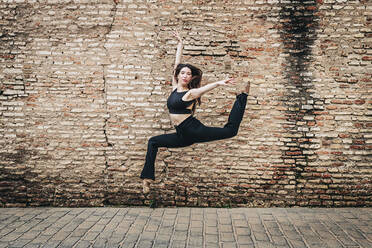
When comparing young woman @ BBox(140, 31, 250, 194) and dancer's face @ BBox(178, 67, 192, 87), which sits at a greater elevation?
dancer's face @ BBox(178, 67, 192, 87)

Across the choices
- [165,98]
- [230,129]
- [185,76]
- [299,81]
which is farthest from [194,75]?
[299,81]

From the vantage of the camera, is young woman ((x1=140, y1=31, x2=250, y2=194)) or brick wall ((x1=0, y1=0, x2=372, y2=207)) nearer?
young woman ((x1=140, y1=31, x2=250, y2=194))

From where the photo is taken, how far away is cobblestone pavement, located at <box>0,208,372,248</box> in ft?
11.2

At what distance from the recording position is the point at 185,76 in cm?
355

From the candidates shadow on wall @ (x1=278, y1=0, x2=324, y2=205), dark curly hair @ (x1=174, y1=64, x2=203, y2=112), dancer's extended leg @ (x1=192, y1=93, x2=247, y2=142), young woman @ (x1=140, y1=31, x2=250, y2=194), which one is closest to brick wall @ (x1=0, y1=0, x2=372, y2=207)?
shadow on wall @ (x1=278, y1=0, x2=324, y2=205)

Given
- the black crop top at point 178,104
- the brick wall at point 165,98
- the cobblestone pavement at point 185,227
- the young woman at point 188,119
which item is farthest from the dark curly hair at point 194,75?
the cobblestone pavement at point 185,227

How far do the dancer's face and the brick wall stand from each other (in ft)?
3.83

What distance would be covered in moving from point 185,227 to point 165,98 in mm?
2153

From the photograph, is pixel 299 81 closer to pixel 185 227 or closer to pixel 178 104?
pixel 178 104

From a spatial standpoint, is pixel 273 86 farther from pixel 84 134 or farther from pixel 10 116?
pixel 10 116

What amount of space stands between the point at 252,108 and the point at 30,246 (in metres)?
3.84

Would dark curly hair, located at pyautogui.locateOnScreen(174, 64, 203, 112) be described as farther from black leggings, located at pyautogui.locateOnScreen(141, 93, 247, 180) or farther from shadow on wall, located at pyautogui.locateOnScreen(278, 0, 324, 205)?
shadow on wall, located at pyautogui.locateOnScreen(278, 0, 324, 205)

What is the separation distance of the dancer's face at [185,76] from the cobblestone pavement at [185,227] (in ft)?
6.83

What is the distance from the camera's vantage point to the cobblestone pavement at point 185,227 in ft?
11.2
